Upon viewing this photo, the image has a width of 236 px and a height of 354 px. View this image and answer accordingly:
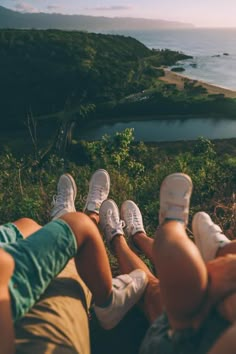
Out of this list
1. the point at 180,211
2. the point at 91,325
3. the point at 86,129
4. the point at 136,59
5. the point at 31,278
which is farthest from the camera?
the point at 136,59

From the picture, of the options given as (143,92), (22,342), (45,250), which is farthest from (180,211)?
(143,92)

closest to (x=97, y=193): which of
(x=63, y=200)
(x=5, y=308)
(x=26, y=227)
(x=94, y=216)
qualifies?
(x=94, y=216)

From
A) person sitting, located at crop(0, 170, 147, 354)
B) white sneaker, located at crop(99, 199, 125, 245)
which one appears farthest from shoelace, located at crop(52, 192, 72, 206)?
person sitting, located at crop(0, 170, 147, 354)

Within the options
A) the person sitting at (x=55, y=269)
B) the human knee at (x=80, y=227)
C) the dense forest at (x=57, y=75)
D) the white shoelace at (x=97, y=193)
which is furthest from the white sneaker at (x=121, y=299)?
the dense forest at (x=57, y=75)

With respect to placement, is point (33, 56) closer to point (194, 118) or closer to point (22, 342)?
point (194, 118)

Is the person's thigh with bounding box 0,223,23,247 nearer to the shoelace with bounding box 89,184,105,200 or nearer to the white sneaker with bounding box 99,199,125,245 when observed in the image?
the white sneaker with bounding box 99,199,125,245

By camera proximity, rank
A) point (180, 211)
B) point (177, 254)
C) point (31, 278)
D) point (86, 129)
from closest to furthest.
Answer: point (177, 254) → point (31, 278) → point (180, 211) → point (86, 129)

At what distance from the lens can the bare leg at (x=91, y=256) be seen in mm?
2230

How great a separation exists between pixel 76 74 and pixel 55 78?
2.57m

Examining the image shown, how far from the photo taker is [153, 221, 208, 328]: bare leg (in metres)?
1.74

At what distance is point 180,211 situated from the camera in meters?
2.31

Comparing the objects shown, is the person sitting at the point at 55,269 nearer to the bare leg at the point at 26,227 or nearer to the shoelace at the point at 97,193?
the bare leg at the point at 26,227

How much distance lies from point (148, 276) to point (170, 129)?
103ft

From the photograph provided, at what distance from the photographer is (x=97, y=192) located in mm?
4184
